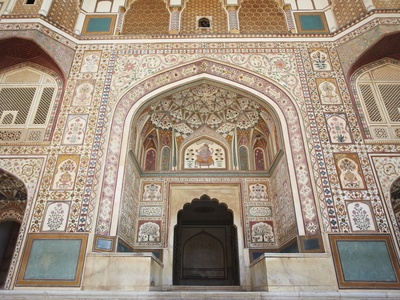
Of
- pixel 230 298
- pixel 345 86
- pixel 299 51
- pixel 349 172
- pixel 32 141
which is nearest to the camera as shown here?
pixel 230 298

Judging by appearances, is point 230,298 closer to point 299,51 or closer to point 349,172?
point 349,172

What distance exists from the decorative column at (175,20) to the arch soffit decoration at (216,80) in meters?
1.17

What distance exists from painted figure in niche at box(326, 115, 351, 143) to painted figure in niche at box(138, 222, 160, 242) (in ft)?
12.6

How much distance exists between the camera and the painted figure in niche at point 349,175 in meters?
5.60

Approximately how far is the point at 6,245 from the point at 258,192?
565cm

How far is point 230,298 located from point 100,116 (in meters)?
4.05

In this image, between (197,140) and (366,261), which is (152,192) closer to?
(197,140)

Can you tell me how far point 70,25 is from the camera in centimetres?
768

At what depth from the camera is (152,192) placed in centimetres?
726

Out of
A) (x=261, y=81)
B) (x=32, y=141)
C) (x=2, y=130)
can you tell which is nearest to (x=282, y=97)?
(x=261, y=81)

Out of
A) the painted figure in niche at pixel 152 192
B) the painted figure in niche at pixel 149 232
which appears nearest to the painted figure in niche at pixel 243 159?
the painted figure in niche at pixel 152 192

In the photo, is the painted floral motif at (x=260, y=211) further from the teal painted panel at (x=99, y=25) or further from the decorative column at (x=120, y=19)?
the teal painted panel at (x=99, y=25)

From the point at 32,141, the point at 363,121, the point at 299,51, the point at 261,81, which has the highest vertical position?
the point at 299,51

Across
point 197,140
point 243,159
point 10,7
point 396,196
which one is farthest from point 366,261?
point 10,7
